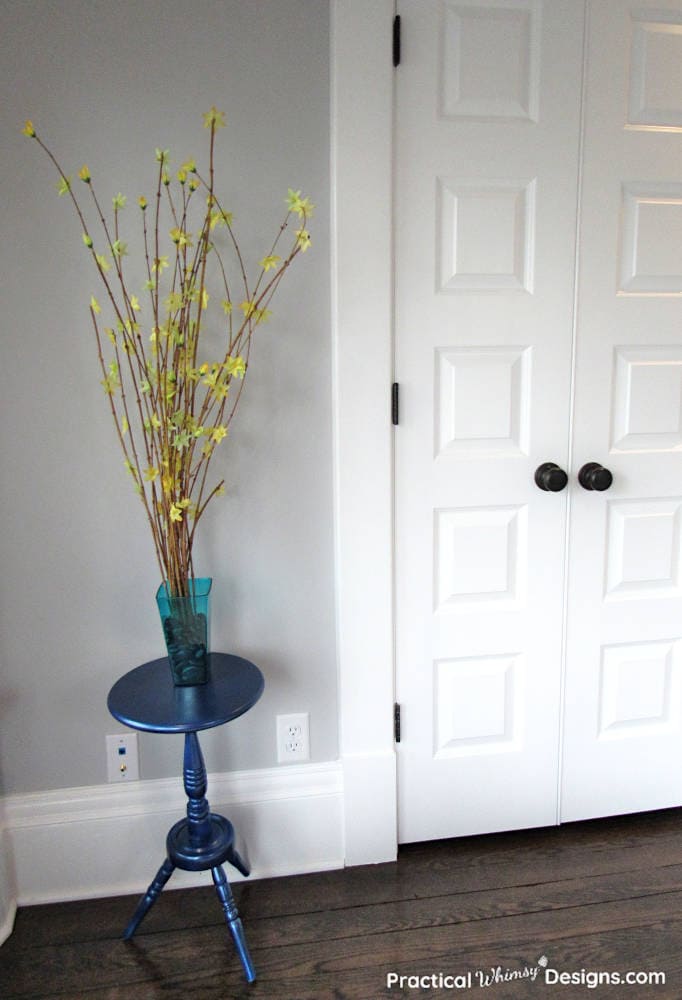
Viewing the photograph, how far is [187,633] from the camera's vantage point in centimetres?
146

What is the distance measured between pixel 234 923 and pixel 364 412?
112cm

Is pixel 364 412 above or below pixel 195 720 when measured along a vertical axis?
above

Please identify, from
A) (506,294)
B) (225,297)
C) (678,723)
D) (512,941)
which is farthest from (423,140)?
(512,941)

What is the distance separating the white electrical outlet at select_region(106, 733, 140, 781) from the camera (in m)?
1.71

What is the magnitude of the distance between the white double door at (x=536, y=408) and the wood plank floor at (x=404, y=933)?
5.5 inches

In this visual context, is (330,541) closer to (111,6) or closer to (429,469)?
(429,469)

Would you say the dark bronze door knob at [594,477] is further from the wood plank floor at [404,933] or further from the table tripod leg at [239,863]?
the table tripod leg at [239,863]

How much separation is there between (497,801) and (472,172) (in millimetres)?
1550

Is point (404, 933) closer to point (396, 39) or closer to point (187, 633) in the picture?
point (187, 633)

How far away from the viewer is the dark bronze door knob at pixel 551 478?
67.5 inches

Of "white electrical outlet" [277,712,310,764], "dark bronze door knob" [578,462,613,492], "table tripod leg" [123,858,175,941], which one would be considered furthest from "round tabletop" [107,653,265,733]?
"dark bronze door knob" [578,462,613,492]

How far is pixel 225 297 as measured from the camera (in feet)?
5.23

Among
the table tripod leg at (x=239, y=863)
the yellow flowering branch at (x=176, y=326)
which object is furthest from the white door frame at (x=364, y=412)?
the table tripod leg at (x=239, y=863)

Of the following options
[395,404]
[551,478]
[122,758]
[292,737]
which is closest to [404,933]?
[292,737]
